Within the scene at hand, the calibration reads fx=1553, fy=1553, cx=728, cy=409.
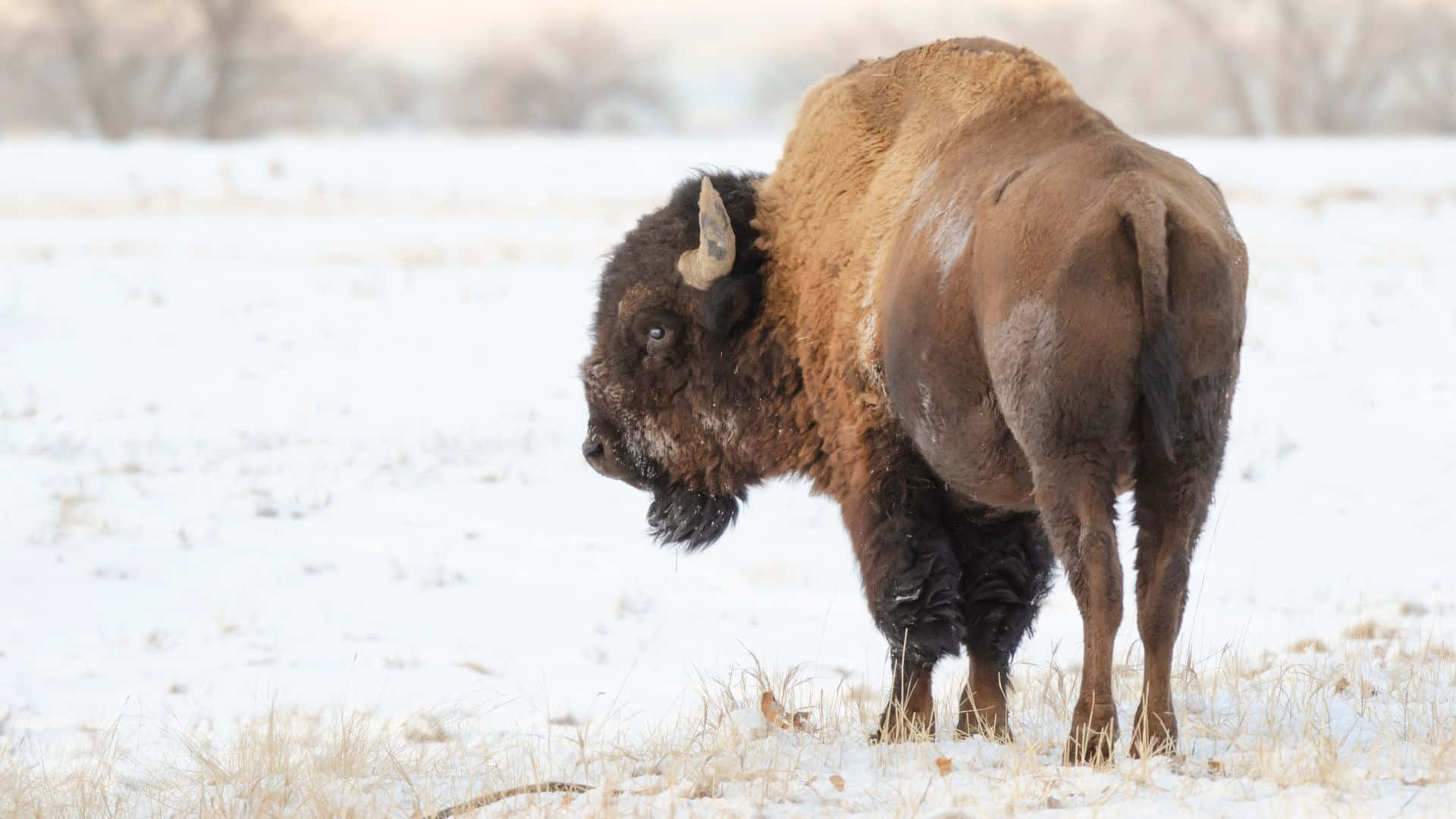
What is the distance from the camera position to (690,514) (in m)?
6.04

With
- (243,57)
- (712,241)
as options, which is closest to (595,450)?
(712,241)

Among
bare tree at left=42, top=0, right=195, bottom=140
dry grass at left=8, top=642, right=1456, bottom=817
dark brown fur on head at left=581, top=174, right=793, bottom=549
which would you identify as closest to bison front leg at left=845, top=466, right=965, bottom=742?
dry grass at left=8, top=642, right=1456, bottom=817

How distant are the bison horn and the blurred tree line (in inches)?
1777

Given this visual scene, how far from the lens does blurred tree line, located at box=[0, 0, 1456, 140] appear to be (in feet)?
173

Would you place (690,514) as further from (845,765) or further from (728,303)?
(845,765)

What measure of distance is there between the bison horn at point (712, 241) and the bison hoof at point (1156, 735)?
7.13 feet

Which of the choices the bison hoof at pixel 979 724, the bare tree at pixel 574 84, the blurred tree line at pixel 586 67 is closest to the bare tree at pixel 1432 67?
the blurred tree line at pixel 586 67

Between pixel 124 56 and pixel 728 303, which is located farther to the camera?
pixel 124 56

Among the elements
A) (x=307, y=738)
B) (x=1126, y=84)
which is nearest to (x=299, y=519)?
(x=307, y=738)

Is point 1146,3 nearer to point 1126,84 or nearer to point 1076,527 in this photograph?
point 1126,84

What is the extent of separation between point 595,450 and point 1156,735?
2.56 meters

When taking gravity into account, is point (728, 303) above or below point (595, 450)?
above

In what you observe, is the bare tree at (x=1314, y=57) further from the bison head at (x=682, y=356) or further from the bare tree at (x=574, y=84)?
the bison head at (x=682, y=356)

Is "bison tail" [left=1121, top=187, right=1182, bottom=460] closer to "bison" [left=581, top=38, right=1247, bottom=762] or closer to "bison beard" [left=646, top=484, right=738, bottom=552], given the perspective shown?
"bison" [left=581, top=38, right=1247, bottom=762]
